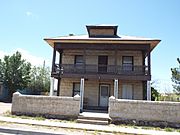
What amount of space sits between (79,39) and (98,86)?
16.2 feet

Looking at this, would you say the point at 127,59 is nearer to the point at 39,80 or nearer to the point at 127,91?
the point at 127,91

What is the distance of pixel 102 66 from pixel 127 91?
11.0 feet

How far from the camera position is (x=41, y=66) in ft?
146

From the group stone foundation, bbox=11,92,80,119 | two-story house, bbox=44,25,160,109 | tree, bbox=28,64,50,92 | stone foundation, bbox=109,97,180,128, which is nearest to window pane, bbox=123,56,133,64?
two-story house, bbox=44,25,160,109

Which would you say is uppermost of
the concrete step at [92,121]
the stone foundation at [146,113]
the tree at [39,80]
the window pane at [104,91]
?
the tree at [39,80]

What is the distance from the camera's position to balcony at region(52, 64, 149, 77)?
18188 mm

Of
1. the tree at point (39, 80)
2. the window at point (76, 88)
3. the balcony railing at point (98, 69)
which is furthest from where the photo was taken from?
the tree at point (39, 80)

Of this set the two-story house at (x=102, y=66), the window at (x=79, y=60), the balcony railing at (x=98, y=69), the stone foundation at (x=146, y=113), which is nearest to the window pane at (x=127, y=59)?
the two-story house at (x=102, y=66)

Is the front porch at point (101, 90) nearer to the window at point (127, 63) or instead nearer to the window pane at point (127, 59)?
the window at point (127, 63)

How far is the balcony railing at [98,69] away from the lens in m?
18.4

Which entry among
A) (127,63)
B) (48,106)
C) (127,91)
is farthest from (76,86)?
(48,106)

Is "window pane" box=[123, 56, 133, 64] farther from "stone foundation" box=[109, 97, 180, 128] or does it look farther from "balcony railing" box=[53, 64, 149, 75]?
"stone foundation" box=[109, 97, 180, 128]

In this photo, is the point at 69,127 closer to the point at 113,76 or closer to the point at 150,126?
the point at 150,126

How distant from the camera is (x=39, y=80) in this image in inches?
1586
